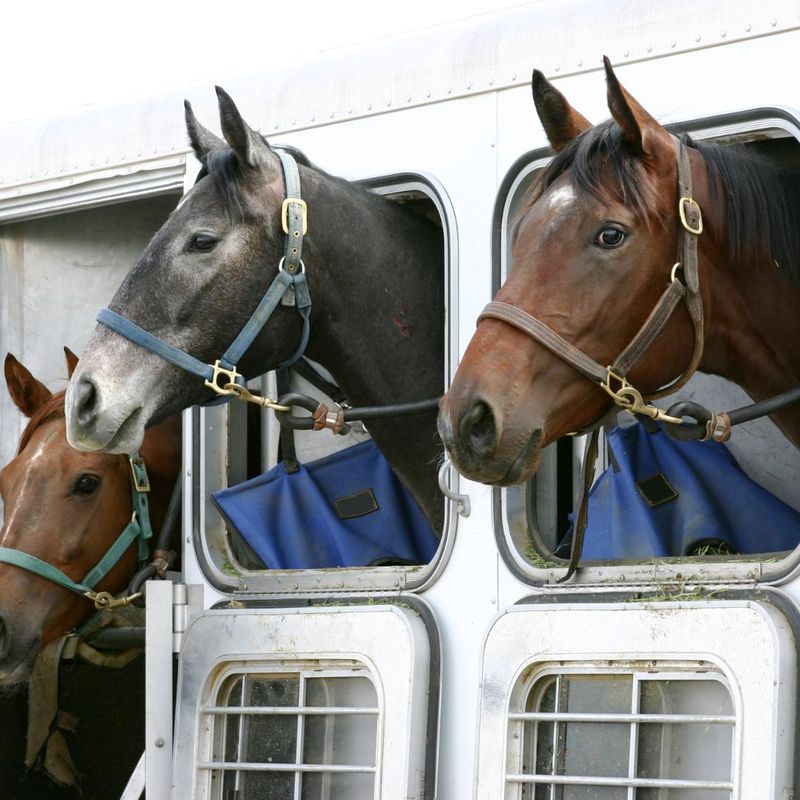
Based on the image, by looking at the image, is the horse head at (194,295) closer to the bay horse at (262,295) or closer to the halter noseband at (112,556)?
the bay horse at (262,295)

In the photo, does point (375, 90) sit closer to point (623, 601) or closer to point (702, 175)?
point (702, 175)

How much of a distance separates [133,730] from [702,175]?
3131 millimetres

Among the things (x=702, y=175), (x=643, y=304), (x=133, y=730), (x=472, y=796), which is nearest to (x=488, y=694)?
(x=472, y=796)

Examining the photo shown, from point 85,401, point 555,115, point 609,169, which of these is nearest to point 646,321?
point 609,169

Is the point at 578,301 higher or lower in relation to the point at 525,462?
higher

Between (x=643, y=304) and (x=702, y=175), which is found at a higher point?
(x=702, y=175)

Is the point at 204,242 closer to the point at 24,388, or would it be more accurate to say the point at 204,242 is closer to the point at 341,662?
the point at 341,662

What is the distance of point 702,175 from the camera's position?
2.89 meters

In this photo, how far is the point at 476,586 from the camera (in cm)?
331

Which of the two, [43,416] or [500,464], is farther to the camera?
[43,416]

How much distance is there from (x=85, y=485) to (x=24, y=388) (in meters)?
0.47

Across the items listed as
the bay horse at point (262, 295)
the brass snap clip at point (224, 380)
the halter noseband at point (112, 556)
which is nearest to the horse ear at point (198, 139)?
the bay horse at point (262, 295)

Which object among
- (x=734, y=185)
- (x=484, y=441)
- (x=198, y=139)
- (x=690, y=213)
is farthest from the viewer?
(x=198, y=139)

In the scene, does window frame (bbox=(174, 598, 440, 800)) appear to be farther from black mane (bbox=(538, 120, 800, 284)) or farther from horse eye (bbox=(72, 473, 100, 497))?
black mane (bbox=(538, 120, 800, 284))
